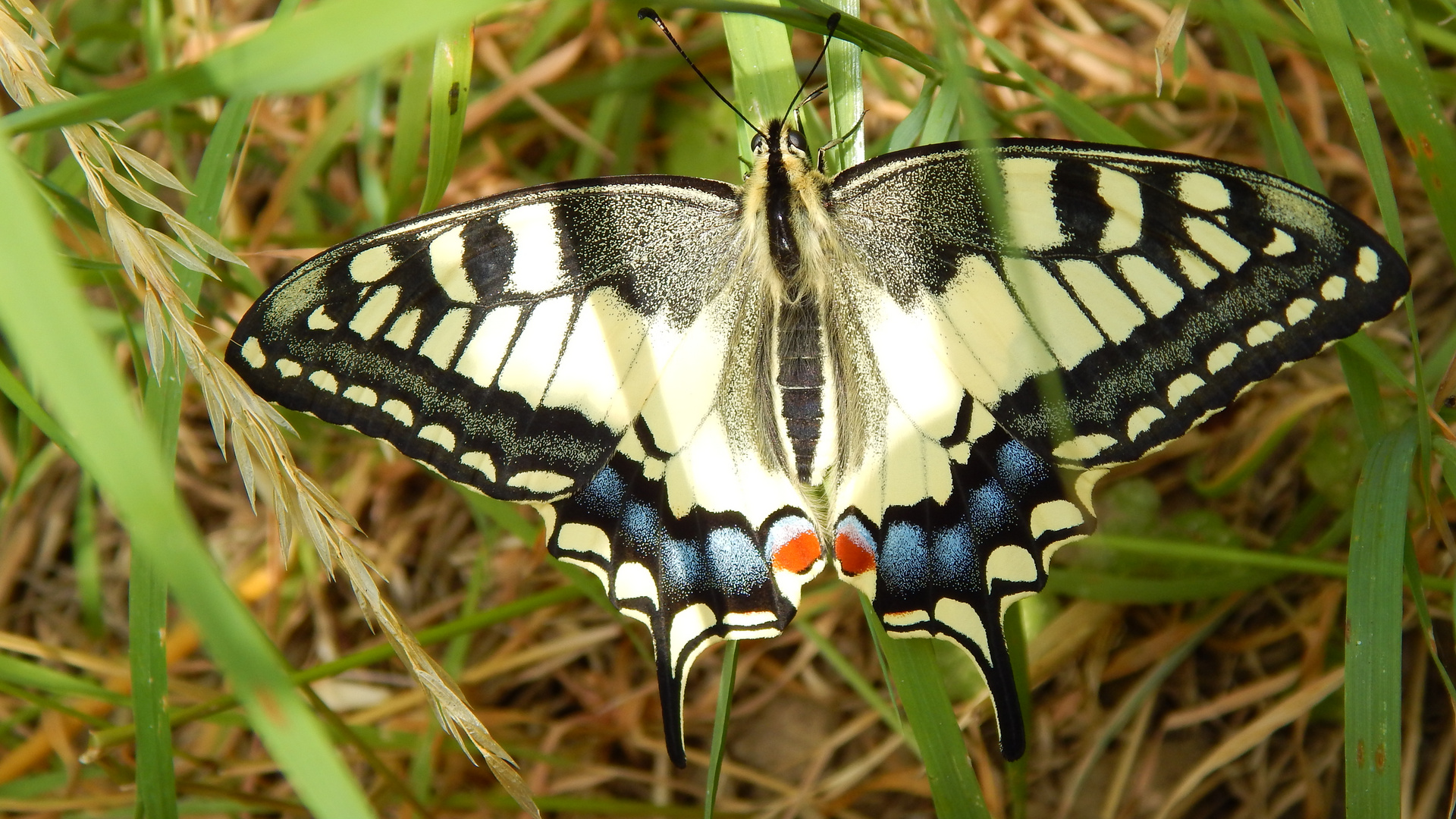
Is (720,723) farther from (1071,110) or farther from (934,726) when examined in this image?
(1071,110)

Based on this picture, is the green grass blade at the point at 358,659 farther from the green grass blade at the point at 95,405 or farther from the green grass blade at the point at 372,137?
the green grass blade at the point at 95,405

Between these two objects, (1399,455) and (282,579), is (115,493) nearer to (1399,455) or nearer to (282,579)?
(1399,455)

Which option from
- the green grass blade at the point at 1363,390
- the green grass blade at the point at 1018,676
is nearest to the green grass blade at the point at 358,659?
the green grass blade at the point at 1018,676

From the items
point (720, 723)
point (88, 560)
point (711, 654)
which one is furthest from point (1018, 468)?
point (88, 560)

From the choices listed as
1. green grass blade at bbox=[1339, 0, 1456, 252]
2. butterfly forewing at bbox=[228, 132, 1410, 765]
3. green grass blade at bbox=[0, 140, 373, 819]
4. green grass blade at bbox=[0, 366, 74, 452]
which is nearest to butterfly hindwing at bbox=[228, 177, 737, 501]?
butterfly forewing at bbox=[228, 132, 1410, 765]

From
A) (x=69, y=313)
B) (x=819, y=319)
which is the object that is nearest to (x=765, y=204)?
(x=819, y=319)

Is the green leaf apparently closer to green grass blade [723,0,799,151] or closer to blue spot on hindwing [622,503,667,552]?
blue spot on hindwing [622,503,667,552]
